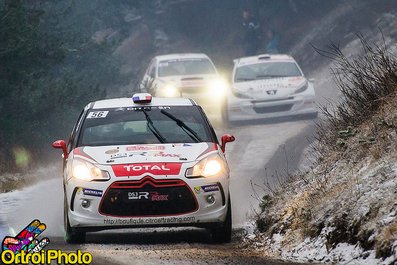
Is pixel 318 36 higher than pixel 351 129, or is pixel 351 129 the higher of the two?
pixel 318 36

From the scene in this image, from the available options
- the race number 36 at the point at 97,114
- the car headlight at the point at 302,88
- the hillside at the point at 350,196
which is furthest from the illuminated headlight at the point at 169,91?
the race number 36 at the point at 97,114

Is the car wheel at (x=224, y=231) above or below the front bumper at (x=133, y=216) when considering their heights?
below

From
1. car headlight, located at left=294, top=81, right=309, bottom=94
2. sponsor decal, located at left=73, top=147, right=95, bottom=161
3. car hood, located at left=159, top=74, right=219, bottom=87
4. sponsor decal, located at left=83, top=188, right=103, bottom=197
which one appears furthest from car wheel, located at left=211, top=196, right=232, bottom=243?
car hood, located at left=159, top=74, right=219, bottom=87

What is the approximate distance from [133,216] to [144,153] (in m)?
0.84

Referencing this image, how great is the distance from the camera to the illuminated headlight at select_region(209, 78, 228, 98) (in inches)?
1164

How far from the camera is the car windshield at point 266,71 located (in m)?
29.5

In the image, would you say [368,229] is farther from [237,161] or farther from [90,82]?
[90,82]

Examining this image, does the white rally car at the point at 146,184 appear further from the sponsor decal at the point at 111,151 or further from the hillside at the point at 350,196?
the hillside at the point at 350,196

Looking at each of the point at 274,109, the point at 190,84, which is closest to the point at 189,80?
the point at 190,84

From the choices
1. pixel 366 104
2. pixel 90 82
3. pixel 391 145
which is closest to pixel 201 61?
pixel 90 82

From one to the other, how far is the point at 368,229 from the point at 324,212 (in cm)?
141

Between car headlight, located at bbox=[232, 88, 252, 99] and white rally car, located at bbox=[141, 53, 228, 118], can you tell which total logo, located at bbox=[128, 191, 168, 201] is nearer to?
car headlight, located at bbox=[232, 88, 252, 99]

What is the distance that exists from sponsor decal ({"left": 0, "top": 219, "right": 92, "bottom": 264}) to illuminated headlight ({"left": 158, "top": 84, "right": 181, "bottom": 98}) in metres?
18.9

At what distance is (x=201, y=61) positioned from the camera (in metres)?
32.6
